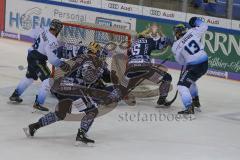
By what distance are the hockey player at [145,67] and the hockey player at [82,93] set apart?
1.91m

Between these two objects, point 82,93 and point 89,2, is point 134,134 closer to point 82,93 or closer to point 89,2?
point 82,93

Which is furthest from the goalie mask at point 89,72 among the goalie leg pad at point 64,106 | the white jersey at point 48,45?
the white jersey at point 48,45

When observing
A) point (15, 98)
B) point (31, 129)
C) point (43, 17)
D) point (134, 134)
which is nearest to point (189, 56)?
point (134, 134)

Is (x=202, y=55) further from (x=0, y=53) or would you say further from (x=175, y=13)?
(x=0, y=53)

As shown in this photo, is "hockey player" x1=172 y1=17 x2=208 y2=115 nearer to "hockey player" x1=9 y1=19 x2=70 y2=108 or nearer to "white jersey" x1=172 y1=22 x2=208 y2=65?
"white jersey" x1=172 y1=22 x2=208 y2=65

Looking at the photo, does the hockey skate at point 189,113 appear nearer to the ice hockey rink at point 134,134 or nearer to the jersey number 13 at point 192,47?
the ice hockey rink at point 134,134

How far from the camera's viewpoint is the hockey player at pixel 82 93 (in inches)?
353

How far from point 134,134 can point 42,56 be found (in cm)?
227

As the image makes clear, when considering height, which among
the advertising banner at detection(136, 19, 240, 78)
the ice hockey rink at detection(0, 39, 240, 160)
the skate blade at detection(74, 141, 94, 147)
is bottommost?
the ice hockey rink at detection(0, 39, 240, 160)

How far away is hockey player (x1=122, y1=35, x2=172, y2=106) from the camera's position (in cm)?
1147

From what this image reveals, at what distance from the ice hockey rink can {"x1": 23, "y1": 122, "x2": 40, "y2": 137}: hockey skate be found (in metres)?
0.09

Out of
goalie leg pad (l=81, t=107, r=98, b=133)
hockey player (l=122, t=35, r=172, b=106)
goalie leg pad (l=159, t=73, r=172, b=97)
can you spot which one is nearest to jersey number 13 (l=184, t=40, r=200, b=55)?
hockey player (l=122, t=35, r=172, b=106)

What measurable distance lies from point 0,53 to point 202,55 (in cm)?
669

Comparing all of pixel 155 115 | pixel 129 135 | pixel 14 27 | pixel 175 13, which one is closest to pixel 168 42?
pixel 155 115
